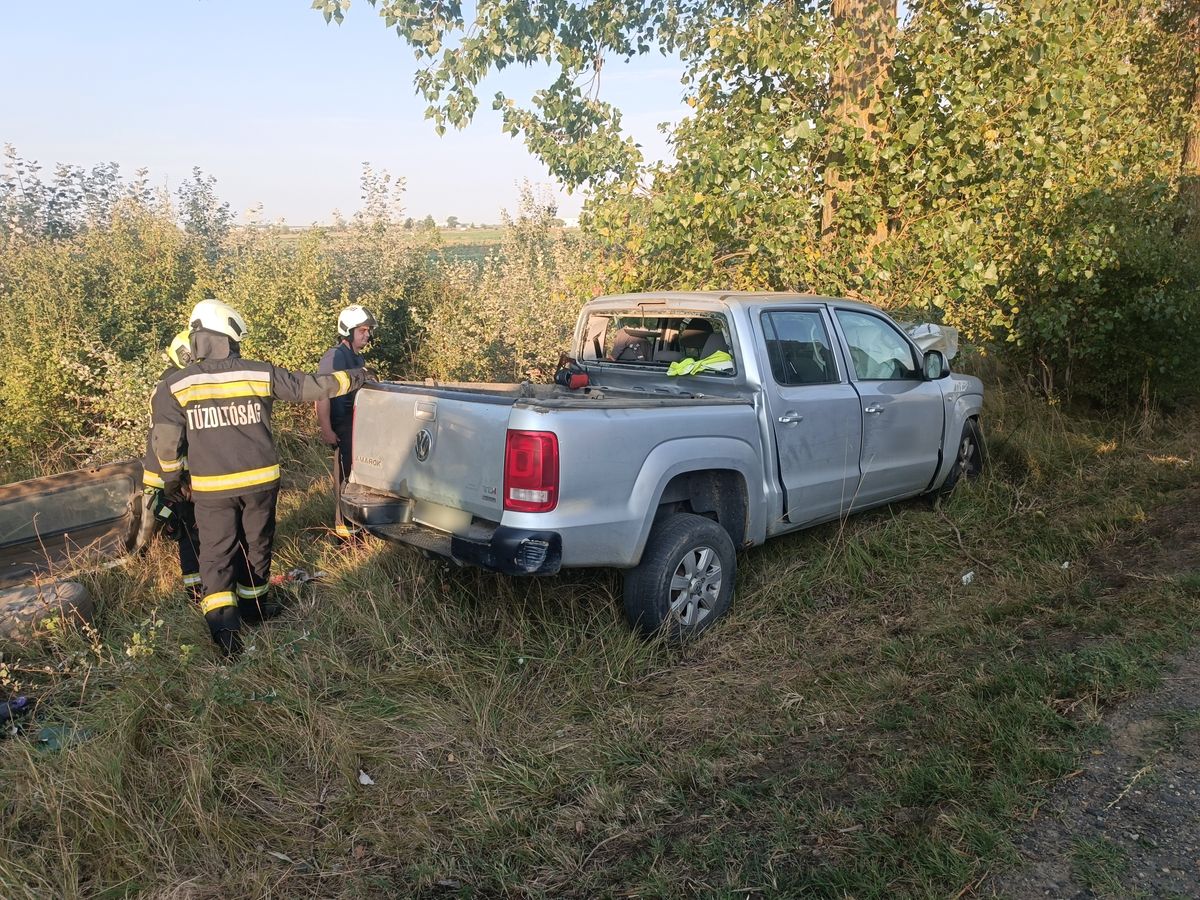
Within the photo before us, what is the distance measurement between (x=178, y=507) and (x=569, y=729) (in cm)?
268

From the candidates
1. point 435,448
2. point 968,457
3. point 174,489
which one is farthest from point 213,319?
point 968,457

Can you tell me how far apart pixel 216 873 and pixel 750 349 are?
11.4ft

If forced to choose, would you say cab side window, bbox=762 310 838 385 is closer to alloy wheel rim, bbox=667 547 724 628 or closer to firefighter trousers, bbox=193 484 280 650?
alloy wheel rim, bbox=667 547 724 628

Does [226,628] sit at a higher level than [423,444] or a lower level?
lower

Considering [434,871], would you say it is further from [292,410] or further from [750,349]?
[292,410]

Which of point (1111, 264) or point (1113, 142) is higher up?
point (1113, 142)

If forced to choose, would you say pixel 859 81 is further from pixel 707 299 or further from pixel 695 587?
pixel 695 587

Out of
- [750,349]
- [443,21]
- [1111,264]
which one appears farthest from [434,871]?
[443,21]

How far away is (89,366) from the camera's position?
7.59 m

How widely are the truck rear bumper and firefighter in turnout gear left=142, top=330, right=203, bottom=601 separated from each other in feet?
3.49

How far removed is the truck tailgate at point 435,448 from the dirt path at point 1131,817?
238 centimetres

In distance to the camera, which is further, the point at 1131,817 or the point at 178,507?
the point at 178,507

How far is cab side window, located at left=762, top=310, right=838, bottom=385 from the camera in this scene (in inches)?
194

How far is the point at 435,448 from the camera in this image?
413 cm
